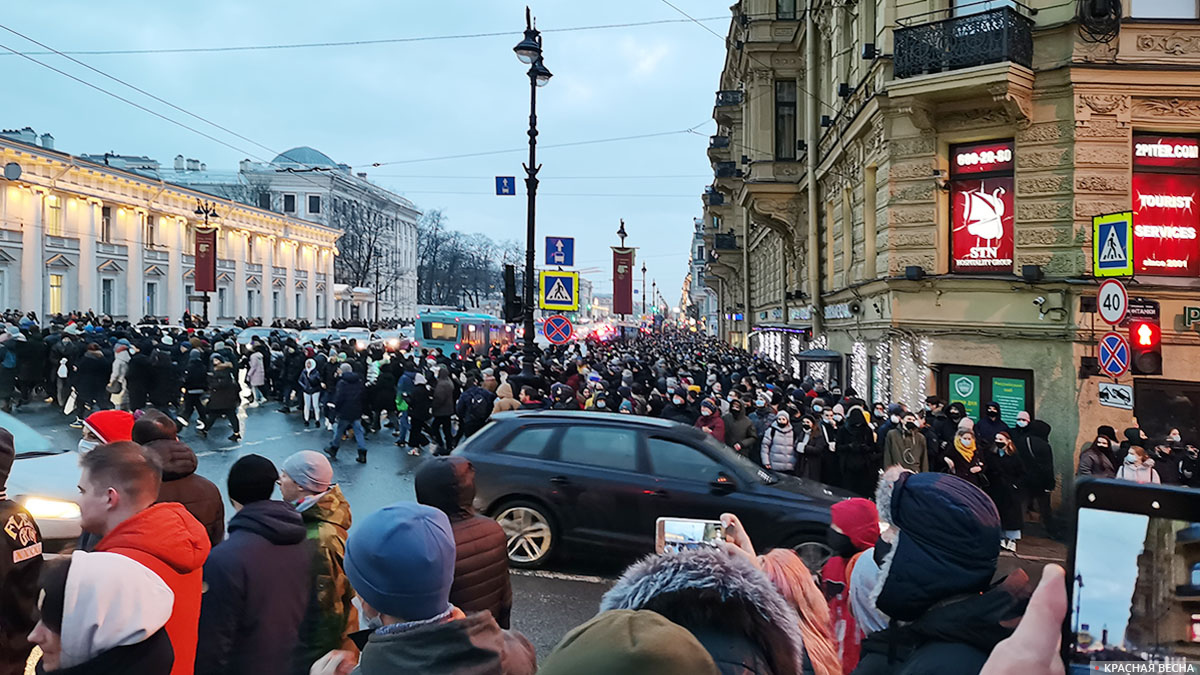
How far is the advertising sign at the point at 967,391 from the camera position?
44.2 feet

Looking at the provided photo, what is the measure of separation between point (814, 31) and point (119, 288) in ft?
175

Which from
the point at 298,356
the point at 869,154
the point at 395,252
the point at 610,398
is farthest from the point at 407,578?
the point at 395,252

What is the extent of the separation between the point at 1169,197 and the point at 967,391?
4.32 meters

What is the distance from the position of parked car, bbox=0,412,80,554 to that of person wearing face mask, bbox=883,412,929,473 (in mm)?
9025

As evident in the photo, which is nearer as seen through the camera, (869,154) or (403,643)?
(403,643)

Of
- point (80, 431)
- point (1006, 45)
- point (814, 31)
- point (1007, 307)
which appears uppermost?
point (814, 31)

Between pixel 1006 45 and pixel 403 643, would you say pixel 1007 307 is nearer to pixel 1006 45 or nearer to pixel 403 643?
pixel 1006 45

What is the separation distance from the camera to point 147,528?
3010mm

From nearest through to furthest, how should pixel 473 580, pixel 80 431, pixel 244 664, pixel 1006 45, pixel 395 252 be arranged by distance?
pixel 244 664 → pixel 473 580 → pixel 1006 45 → pixel 80 431 → pixel 395 252

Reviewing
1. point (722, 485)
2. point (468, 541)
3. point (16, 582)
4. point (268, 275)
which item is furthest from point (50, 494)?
point (268, 275)

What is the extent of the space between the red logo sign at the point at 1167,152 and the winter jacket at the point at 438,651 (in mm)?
13952

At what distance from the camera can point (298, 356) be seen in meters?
18.8

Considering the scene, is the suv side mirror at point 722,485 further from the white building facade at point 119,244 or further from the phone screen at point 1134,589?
the white building facade at point 119,244

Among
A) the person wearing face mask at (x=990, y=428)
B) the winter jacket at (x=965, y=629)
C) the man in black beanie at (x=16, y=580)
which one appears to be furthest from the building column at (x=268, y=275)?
the winter jacket at (x=965, y=629)
